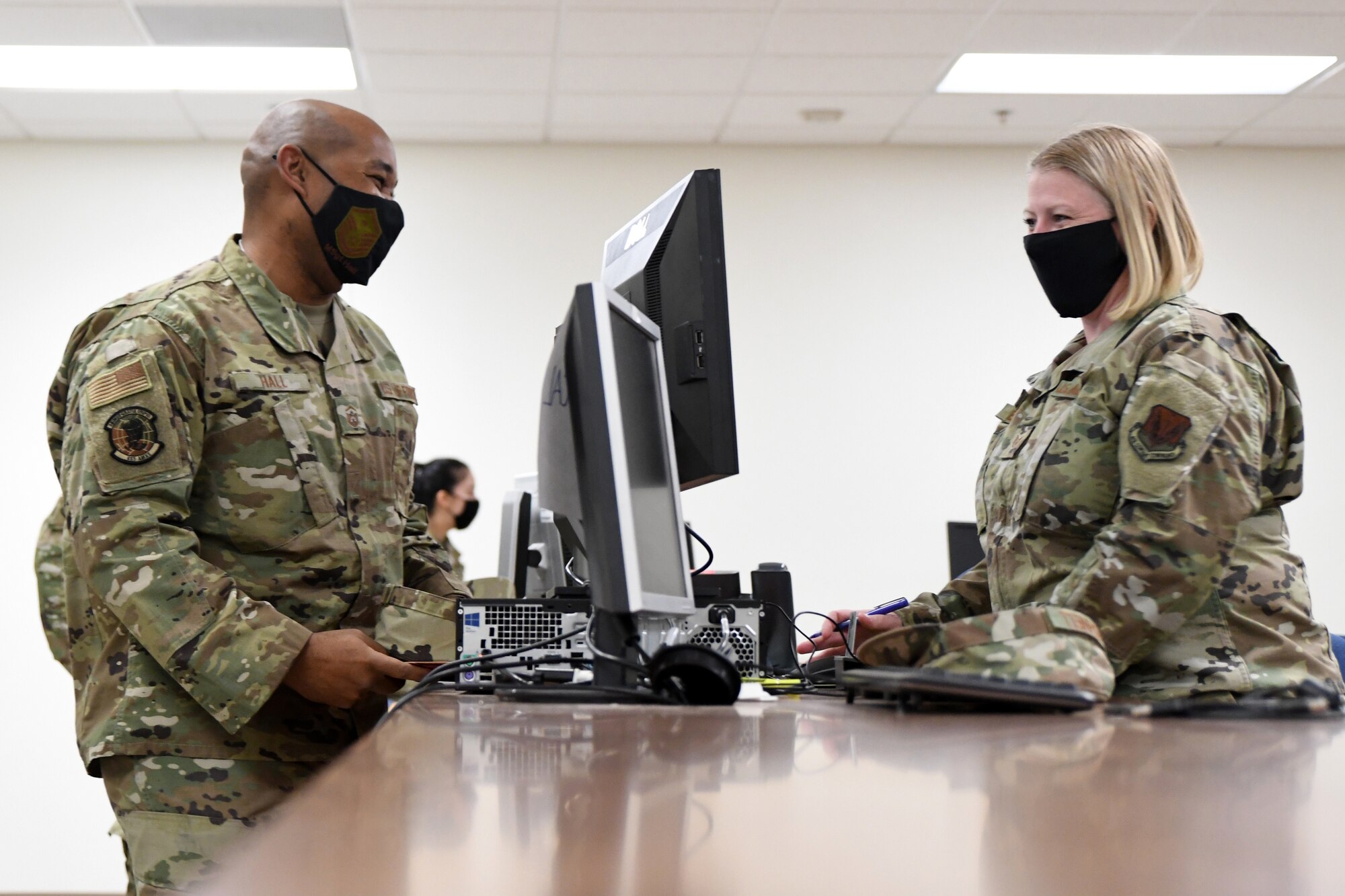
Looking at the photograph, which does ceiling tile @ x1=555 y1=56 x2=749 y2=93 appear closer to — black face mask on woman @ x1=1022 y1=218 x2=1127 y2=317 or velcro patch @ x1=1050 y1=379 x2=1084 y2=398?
black face mask on woman @ x1=1022 y1=218 x2=1127 y2=317

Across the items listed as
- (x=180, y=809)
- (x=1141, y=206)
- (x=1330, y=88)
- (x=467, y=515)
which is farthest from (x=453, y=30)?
(x=1330, y=88)

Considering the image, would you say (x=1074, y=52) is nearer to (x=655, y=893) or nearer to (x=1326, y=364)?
(x=1326, y=364)

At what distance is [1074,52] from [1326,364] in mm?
2117

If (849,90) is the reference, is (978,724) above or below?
below

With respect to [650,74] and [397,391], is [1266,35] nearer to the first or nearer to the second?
[650,74]

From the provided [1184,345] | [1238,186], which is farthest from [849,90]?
[1184,345]

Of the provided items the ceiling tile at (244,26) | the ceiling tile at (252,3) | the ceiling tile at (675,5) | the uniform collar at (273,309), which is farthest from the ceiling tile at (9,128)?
the uniform collar at (273,309)

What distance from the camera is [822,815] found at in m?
0.55

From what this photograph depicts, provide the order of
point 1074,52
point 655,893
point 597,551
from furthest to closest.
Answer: point 1074,52, point 597,551, point 655,893

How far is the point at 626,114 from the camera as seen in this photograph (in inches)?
198

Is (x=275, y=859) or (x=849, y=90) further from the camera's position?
(x=849, y=90)

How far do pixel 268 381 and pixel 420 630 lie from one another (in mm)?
438

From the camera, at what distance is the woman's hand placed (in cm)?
169

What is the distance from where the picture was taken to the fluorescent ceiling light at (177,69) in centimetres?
441
